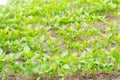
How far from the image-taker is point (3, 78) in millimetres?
3189

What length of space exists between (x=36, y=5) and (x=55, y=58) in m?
2.21

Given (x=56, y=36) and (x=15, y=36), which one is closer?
(x=15, y=36)

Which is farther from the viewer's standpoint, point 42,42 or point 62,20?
point 62,20

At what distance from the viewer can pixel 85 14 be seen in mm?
4426

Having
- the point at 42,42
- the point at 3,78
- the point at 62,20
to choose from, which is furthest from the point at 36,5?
the point at 3,78

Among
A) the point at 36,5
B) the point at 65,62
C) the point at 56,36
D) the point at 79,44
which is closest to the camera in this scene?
the point at 65,62

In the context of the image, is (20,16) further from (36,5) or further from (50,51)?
(50,51)

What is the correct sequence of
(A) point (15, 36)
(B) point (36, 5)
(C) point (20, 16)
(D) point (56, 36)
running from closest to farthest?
(A) point (15, 36)
(D) point (56, 36)
(C) point (20, 16)
(B) point (36, 5)

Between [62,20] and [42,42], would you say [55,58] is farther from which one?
[62,20]

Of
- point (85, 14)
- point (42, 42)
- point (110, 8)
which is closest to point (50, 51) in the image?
point (42, 42)

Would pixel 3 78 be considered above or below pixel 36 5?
below

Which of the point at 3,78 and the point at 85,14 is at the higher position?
the point at 85,14

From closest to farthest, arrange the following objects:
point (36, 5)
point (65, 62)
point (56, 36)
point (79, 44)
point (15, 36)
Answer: point (65, 62)
point (79, 44)
point (15, 36)
point (56, 36)
point (36, 5)

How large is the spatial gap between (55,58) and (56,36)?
111cm
